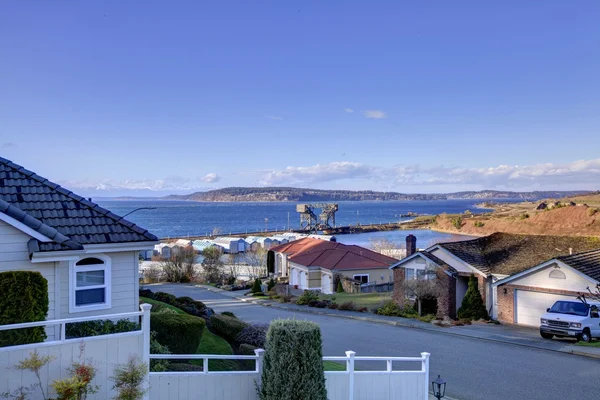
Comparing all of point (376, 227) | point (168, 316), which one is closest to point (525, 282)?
point (168, 316)

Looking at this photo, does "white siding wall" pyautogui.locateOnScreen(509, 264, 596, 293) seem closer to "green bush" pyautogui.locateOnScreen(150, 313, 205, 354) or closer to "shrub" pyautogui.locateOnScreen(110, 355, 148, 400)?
"green bush" pyautogui.locateOnScreen(150, 313, 205, 354)

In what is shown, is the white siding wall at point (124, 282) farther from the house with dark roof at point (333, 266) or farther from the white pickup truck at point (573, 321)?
the house with dark roof at point (333, 266)

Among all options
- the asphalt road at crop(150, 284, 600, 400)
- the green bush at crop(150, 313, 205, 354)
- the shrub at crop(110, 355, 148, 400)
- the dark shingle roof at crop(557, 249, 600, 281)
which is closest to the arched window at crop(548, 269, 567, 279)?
the dark shingle roof at crop(557, 249, 600, 281)

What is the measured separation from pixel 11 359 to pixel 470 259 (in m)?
28.4

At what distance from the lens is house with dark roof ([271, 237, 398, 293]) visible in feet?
152

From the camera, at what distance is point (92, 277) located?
13.0 m

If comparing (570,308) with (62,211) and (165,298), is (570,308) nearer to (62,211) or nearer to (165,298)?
(165,298)

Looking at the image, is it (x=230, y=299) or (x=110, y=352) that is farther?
(x=230, y=299)

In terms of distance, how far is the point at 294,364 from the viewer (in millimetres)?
9414

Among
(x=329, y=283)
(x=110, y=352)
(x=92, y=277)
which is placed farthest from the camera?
(x=329, y=283)

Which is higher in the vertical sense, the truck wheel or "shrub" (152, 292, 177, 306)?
"shrub" (152, 292, 177, 306)

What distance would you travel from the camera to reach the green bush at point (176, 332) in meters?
15.4

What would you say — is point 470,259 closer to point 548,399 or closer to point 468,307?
point 468,307

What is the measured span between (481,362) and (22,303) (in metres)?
15.7
